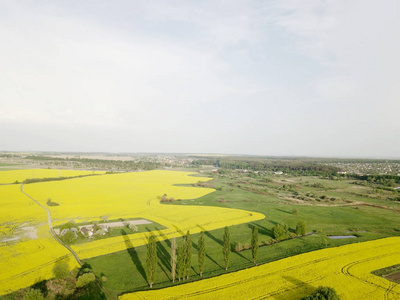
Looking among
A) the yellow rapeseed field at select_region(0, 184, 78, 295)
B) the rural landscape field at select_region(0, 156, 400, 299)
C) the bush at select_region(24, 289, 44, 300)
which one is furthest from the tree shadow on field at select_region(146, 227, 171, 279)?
the bush at select_region(24, 289, 44, 300)

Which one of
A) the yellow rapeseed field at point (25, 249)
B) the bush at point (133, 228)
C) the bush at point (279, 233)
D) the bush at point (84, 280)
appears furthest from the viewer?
the bush at point (133, 228)

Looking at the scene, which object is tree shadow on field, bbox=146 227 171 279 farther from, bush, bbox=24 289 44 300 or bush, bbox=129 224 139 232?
bush, bbox=24 289 44 300

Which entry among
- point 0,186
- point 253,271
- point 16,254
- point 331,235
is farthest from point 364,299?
point 0,186

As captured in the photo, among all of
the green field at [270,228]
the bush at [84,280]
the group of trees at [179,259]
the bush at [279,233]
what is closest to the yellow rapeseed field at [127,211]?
the green field at [270,228]

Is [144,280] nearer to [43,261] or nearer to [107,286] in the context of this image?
[107,286]

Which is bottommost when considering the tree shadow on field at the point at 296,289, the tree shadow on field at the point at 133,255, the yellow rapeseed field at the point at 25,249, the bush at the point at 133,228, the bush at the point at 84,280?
the tree shadow on field at the point at 133,255

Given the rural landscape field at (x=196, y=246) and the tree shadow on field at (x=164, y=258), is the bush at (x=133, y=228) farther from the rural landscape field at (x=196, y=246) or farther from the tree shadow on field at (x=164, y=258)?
the tree shadow on field at (x=164, y=258)

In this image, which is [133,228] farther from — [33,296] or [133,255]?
[33,296]
